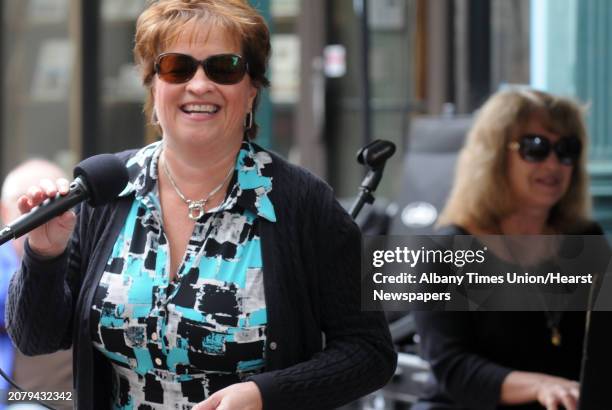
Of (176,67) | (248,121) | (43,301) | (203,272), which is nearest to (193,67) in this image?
(176,67)

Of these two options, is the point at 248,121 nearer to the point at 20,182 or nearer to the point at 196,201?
the point at 196,201

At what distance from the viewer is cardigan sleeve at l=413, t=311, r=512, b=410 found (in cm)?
257

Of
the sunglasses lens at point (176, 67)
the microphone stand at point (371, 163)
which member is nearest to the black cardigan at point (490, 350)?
the microphone stand at point (371, 163)

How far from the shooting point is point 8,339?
2.06 m

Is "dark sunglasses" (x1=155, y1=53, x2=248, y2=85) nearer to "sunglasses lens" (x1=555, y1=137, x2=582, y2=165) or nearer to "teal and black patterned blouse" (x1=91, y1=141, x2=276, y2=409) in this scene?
"teal and black patterned blouse" (x1=91, y1=141, x2=276, y2=409)

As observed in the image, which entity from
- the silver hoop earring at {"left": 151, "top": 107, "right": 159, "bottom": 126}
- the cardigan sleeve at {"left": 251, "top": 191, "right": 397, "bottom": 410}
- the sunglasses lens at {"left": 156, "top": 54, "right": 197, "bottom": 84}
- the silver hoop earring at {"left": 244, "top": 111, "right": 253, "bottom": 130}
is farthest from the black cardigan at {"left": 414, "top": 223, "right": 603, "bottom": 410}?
the sunglasses lens at {"left": 156, "top": 54, "right": 197, "bottom": 84}

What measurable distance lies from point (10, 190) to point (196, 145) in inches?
46.0

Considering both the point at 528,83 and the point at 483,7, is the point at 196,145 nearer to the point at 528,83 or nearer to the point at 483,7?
the point at 528,83

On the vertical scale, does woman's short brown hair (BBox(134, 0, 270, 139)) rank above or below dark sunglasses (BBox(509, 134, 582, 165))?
above

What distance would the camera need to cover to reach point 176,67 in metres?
1.86

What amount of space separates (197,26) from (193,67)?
0.24 feet

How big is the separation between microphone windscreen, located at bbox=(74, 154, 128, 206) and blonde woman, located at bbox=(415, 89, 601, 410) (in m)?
1.08

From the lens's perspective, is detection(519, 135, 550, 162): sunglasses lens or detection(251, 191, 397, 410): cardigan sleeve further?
detection(519, 135, 550, 162): sunglasses lens

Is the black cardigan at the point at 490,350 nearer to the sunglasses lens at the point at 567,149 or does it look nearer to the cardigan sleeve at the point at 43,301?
the sunglasses lens at the point at 567,149
